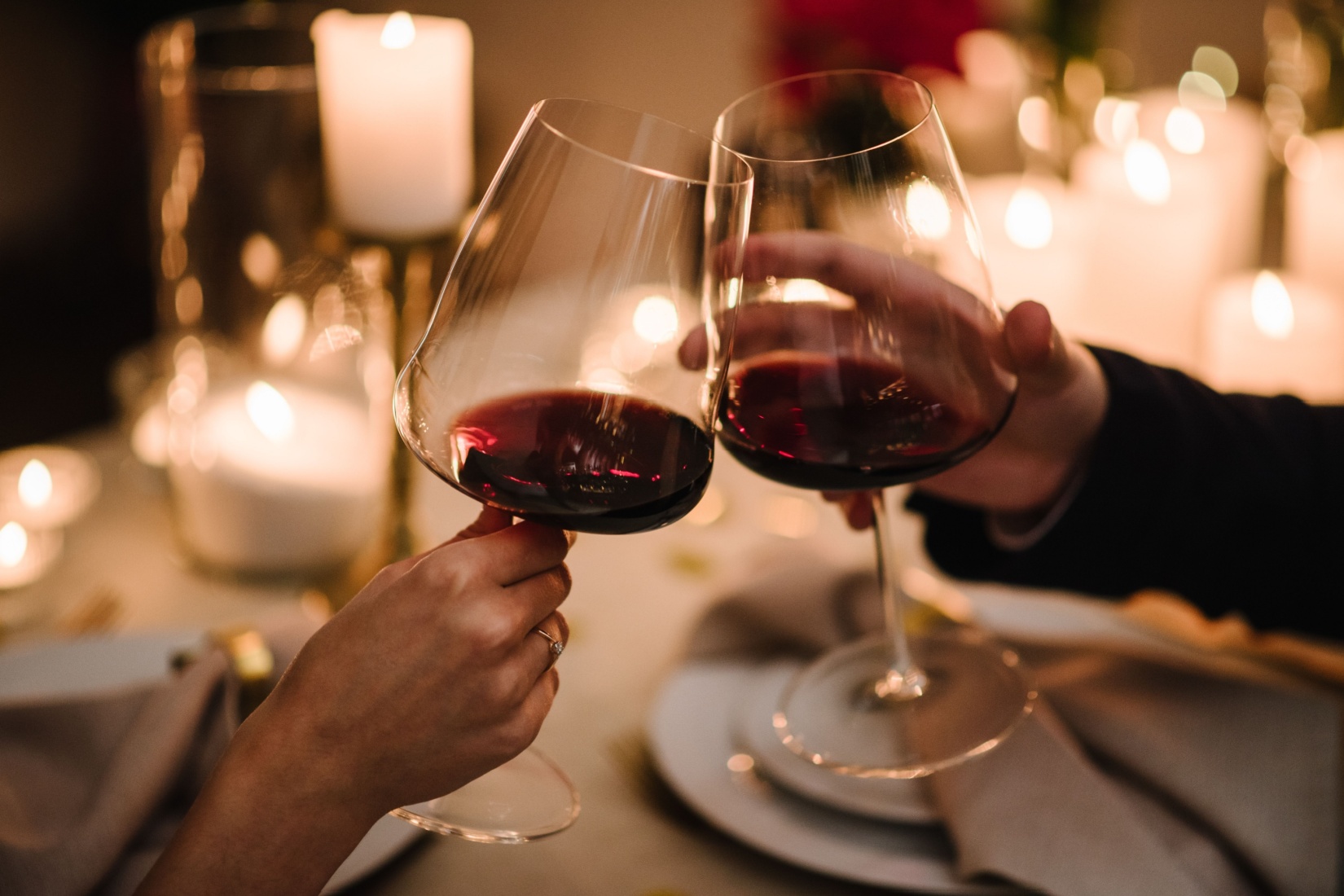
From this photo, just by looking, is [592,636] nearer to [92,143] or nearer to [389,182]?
[389,182]

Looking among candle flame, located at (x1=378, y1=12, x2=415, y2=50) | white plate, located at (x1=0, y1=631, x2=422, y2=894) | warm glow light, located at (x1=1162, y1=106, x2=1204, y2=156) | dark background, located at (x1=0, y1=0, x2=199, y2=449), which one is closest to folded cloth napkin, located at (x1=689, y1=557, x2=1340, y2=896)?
white plate, located at (x1=0, y1=631, x2=422, y2=894)

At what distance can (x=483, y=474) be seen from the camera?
0.57m

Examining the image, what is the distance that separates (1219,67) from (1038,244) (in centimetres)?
129


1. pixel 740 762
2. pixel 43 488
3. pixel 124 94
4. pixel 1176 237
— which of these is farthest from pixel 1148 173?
pixel 124 94

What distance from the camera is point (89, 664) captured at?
0.80 metres

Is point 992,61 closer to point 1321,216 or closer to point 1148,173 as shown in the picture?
point 1148,173

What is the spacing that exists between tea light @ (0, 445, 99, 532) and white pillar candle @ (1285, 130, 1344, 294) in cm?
138

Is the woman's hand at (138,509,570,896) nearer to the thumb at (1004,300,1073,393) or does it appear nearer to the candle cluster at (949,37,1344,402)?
the thumb at (1004,300,1073,393)

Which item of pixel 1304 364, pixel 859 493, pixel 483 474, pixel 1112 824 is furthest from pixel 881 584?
pixel 1304 364

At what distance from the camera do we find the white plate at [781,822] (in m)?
0.65

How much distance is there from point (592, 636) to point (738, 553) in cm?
A: 19

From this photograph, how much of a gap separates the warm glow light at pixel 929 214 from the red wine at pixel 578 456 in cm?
17

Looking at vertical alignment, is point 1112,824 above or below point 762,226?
below

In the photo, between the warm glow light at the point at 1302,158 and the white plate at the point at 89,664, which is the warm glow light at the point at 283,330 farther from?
the warm glow light at the point at 1302,158
